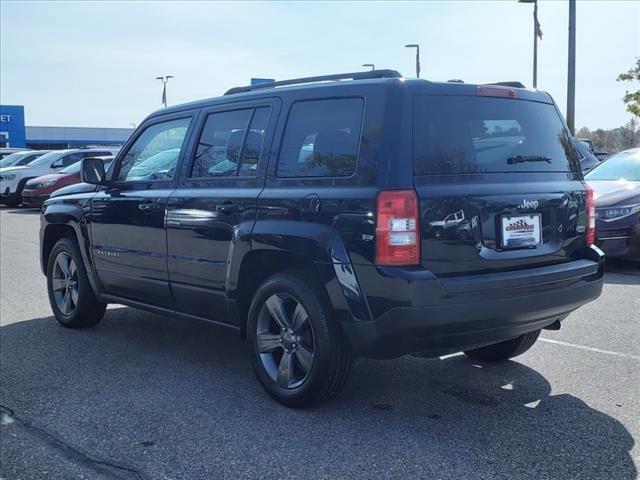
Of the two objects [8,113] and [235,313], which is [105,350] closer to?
[235,313]

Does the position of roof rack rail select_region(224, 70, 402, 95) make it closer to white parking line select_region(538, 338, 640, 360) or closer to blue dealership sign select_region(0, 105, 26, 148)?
white parking line select_region(538, 338, 640, 360)

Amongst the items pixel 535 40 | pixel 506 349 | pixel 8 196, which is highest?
pixel 535 40

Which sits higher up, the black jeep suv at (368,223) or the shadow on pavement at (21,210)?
the black jeep suv at (368,223)

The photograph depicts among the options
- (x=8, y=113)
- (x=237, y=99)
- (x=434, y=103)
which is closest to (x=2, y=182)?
(x=237, y=99)

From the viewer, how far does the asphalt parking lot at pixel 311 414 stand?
11.4 ft

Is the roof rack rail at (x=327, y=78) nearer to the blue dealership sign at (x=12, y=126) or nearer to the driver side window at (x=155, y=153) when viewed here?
the driver side window at (x=155, y=153)

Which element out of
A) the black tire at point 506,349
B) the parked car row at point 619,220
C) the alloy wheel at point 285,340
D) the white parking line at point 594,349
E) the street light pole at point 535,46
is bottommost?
the white parking line at point 594,349

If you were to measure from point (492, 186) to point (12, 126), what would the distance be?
6267cm

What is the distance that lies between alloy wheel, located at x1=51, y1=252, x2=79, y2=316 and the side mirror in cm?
89

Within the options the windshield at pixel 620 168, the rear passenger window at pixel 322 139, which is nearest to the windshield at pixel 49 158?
the windshield at pixel 620 168

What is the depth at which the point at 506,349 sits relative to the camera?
5.04 meters

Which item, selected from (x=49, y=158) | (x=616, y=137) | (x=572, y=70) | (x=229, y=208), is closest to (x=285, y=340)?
(x=229, y=208)

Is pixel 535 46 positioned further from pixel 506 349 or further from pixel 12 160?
pixel 506 349

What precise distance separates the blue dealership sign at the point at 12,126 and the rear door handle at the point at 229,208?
60.4 m
